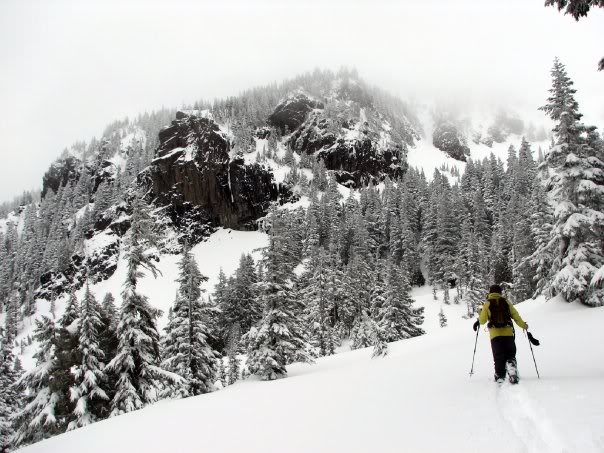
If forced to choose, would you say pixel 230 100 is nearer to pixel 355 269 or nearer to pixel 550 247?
pixel 355 269

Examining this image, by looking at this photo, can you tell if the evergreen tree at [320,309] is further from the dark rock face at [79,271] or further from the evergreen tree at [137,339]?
the dark rock face at [79,271]

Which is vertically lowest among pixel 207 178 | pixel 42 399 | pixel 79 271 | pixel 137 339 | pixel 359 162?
pixel 79 271

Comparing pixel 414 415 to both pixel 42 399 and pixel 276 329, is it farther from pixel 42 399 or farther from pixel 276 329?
pixel 42 399

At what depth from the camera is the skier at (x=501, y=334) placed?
305 inches

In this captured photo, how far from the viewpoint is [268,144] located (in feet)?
499

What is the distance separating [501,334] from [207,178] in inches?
5075

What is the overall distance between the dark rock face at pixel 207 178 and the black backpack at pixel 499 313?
115 metres

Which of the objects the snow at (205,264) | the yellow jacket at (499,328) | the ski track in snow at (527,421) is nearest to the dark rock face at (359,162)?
the snow at (205,264)

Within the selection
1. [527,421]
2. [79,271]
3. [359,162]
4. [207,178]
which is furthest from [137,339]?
[359,162]

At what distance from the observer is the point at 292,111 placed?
16988 cm

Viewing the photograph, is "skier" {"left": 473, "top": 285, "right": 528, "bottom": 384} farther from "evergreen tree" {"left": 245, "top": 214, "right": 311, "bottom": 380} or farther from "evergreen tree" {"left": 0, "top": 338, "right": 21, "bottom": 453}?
"evergreen tree" {"left": 0, "top": 338, "right": 21, "bottom": 453}

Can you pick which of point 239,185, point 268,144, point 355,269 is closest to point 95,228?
point 239,185

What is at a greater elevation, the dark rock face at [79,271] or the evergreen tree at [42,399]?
the evergreen tree at [42,399]

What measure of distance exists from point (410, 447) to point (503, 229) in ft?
218
